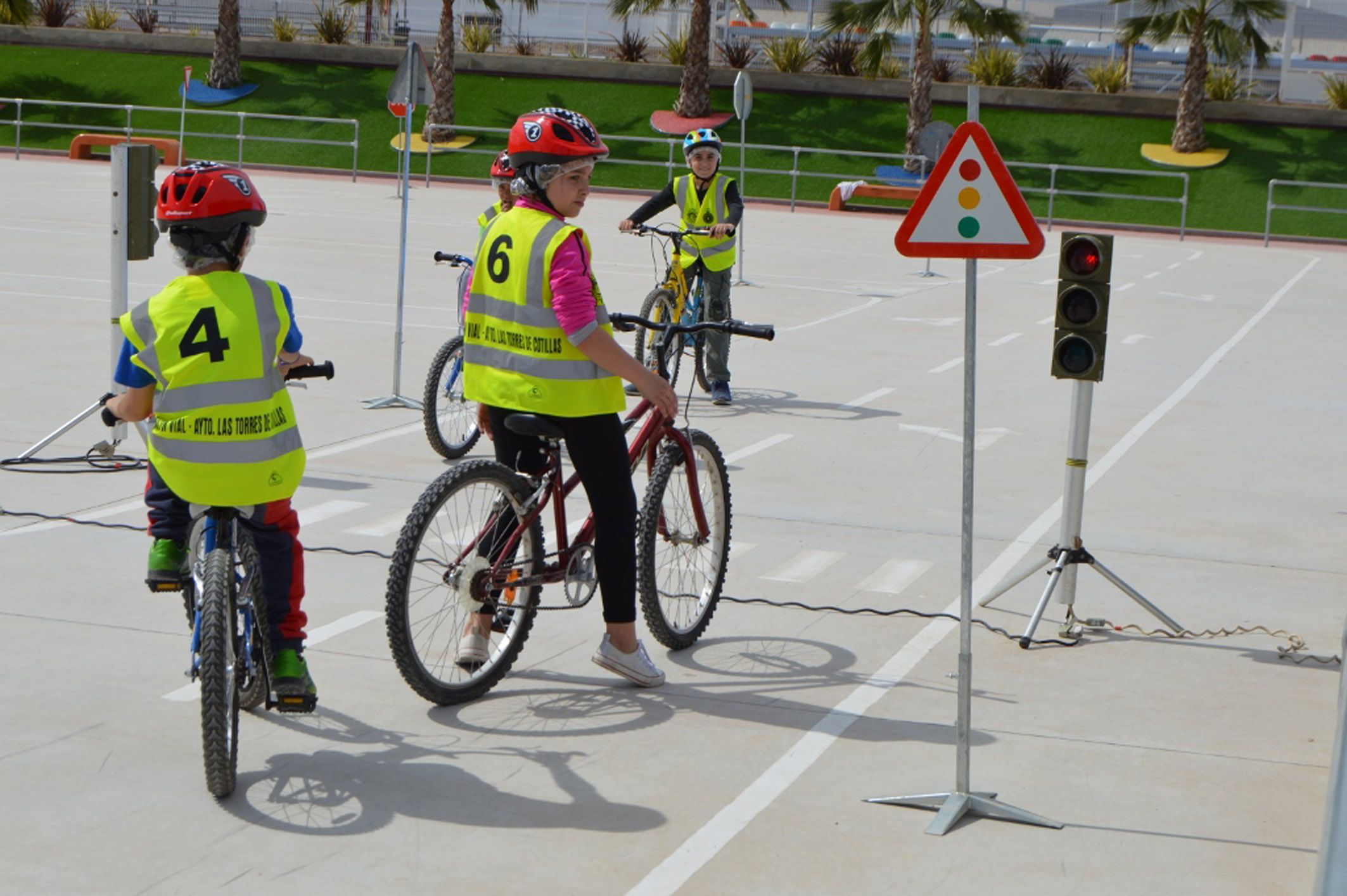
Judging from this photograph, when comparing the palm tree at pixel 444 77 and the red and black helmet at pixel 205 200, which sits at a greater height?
the palm tree at pixel 444 77

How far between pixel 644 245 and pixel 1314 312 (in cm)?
929

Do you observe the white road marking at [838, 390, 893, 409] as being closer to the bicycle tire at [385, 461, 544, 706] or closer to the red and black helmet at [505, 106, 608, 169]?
the bicycle tire at [385, 461, 544, 706]

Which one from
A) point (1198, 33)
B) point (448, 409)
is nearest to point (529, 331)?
point (448, 409)

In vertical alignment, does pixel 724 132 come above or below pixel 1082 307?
above

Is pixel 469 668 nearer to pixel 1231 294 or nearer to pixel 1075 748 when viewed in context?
pixel 1075 748

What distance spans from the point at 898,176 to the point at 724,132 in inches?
190

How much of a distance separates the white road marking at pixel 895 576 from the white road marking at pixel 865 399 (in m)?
4.66

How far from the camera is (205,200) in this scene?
504cm

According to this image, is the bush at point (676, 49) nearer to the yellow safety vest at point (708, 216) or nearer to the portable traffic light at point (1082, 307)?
the yellow safety vest at point (708, 216)

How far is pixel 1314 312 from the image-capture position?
21406mm

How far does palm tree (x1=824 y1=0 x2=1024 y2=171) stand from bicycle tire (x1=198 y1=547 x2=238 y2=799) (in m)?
35.1

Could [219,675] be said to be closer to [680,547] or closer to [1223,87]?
[680,547]

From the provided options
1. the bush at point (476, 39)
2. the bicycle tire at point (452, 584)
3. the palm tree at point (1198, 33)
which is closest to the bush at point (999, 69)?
the palm tree at point (1198, 33)

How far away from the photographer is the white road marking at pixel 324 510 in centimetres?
870
